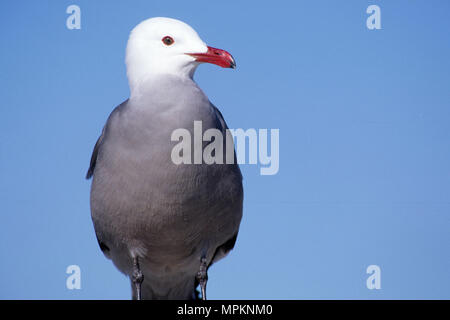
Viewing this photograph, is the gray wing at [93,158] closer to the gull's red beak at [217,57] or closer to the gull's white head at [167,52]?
the gull's white head at [167,52]

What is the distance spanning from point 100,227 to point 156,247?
0.46 metres

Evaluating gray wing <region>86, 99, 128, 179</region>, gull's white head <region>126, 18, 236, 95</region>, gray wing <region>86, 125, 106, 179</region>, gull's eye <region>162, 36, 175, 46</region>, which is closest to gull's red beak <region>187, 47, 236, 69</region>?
gull's white head <region>126, 18, 236, 95</region>

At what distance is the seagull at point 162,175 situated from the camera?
13.4ft

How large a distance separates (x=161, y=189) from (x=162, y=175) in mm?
95

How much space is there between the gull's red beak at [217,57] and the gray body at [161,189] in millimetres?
191

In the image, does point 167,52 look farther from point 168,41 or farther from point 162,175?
point 162,175

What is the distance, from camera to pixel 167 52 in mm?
4332

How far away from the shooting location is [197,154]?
412 cm

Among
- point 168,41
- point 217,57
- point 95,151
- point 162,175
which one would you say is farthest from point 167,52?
point 95,151

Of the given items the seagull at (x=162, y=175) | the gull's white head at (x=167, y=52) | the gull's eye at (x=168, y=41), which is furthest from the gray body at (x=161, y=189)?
the gull's eye at (x=168, y=41)

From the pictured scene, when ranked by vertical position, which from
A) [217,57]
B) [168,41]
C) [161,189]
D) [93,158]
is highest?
[168,41]
